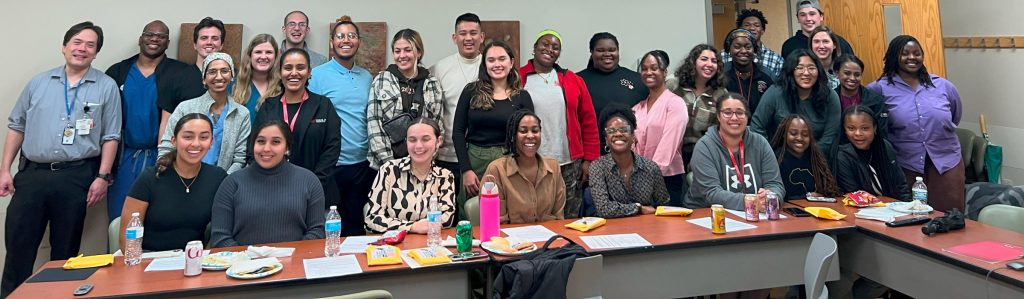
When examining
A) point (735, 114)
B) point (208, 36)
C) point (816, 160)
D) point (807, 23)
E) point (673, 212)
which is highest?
point (807, 23)

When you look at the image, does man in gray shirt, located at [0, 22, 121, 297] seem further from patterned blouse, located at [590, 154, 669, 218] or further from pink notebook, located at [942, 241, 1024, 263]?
pink notebook, located at [942, 241, 1024, 263]

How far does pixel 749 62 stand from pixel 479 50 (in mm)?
1847

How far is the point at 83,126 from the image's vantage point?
353 cm

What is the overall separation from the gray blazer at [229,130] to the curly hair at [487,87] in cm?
127

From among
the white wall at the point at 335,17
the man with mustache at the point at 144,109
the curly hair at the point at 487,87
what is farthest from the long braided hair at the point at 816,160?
the man with mustache at the point at 144,109

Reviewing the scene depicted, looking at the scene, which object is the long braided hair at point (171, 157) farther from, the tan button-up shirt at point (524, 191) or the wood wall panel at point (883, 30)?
the wood wall panel at point (883, 30)

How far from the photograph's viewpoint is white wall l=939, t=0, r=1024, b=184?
16.7 ft

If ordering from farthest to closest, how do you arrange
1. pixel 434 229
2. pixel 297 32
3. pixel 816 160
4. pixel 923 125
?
pixel 297 32, pixel 923 125, pixel 816 160, pixel 434 229

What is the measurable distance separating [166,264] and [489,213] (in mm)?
1240

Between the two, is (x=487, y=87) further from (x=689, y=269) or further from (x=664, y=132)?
(x=689, y=269)

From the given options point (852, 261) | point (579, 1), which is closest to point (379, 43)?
point (579, 1)

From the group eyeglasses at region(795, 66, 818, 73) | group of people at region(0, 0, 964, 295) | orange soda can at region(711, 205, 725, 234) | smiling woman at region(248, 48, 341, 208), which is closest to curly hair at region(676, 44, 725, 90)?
group of people at region(0, 0, 964, 295)

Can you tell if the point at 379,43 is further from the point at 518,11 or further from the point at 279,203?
the point at 279,203

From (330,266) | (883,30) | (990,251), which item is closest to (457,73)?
(330,266)
